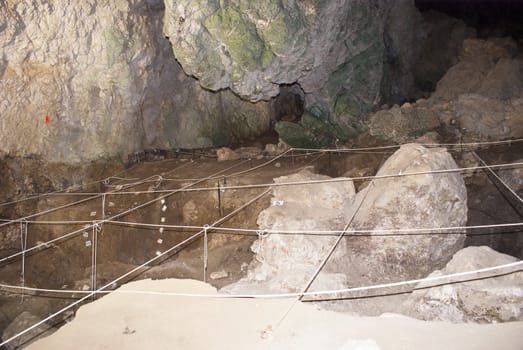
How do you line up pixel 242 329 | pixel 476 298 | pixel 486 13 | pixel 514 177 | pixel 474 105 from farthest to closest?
pixel 486 13 → pixel 474 105 → pixel 514 177 → pixel 476 298 → pixel 242 329

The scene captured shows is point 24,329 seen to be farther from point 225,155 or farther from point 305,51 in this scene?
point 305,51

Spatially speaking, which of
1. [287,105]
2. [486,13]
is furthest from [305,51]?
[486,13]

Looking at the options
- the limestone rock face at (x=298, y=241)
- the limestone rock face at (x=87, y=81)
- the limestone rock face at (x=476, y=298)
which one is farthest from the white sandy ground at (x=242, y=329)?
the limestone rock face at (x=87, y=81)

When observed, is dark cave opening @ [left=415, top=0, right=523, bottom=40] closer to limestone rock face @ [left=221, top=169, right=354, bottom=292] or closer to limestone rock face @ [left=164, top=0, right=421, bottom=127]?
limestone rock face @ [left=164, top=0, right=421, bottom=127]

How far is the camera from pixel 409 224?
617cm

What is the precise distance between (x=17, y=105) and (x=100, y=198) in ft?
8.26

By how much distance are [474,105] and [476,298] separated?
Result: 8177mm

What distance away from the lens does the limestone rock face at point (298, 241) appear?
5625mm

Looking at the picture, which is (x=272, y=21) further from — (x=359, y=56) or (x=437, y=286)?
(x=437, y=286)

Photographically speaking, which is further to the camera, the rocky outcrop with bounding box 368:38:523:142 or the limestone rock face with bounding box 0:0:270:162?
the rocky outcrop with bounding box 368:38:523:142

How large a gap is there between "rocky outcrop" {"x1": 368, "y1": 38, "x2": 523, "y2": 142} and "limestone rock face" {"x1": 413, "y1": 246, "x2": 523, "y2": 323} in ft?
21.7

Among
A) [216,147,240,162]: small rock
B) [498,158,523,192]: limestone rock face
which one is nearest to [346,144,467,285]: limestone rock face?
[498,158,523,192]: limestone rock face

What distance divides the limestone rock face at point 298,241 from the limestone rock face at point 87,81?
501 cm

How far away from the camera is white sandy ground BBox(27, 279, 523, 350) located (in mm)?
3111
